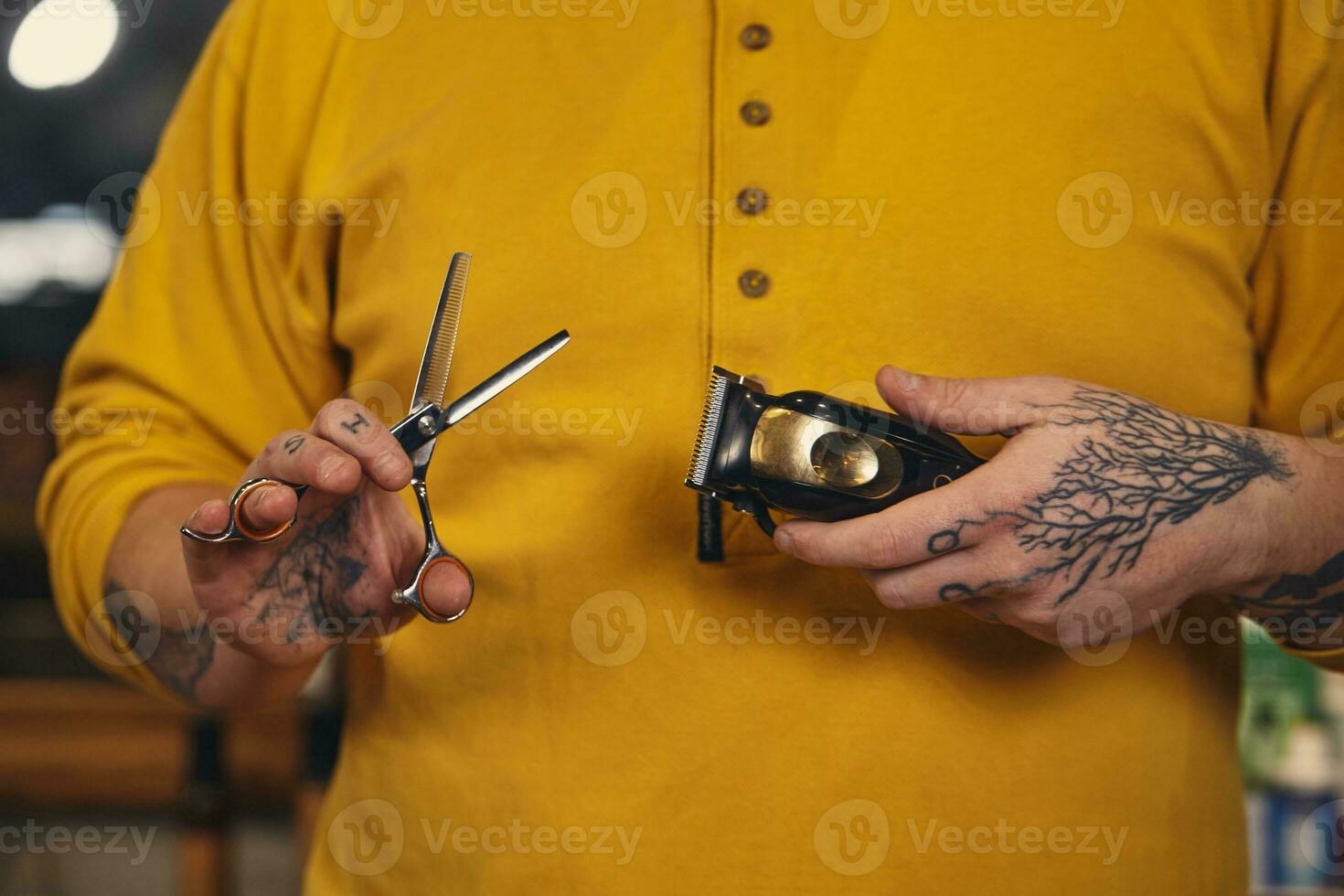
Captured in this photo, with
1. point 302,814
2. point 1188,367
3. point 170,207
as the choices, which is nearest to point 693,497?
point 1188,367

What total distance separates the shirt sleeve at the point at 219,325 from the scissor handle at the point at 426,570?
0.30 meters

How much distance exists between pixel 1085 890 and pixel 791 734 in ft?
0.70

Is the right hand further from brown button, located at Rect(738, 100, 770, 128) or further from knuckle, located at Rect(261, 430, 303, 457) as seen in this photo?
brown button, located at Rect(738, 100, 770, 128)

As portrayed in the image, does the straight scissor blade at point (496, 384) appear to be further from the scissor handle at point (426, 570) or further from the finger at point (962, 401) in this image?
the finger at point (962, 401)

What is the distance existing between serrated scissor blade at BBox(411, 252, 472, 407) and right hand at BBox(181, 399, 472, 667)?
64 mm

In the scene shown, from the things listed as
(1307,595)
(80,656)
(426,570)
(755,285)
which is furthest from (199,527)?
(80,656)

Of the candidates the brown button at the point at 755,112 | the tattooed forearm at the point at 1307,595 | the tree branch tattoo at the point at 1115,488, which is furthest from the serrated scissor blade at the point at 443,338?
the tattooed forearm at the point at 1307,595

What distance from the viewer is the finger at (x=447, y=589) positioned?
0.69 meters

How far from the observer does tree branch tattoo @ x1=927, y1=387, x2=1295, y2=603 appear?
2.21ft

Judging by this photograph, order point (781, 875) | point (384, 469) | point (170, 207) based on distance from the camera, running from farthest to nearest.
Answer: point (170, 207) → point (781, 875) → point (384, 469)

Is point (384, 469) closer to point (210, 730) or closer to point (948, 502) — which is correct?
point (948, 502)

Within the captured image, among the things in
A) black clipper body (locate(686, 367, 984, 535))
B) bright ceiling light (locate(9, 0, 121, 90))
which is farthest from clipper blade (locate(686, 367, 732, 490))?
bright ceiling light (locate(9, 0, 121, 90))

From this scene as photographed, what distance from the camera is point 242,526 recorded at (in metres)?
Result: 0.67

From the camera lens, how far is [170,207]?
99 cm
